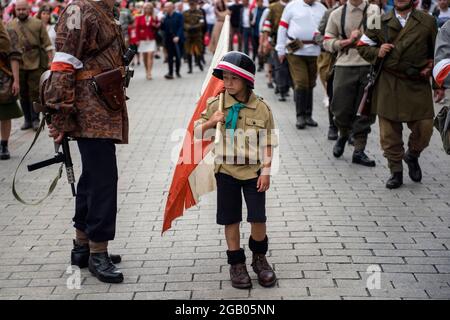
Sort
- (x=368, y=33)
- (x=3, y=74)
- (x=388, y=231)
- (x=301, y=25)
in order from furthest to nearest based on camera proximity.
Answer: (x=301, y=25), (x=3, y=74), (x=368, y=33), (x=388, y=231)

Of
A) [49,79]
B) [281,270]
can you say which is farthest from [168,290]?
[49,79]

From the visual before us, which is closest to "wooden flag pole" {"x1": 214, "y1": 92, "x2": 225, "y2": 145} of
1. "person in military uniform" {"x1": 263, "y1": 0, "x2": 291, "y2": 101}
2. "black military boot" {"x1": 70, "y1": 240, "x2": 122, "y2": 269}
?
"black military boot" {"x1": 70, "y1": 240, "x2": 122, "y2": 269}

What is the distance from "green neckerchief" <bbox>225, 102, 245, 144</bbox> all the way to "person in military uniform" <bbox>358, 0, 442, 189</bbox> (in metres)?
2.80

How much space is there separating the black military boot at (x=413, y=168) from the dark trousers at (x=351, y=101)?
865mm

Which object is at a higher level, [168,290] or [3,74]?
[3,74]

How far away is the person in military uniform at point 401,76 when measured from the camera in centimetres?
681

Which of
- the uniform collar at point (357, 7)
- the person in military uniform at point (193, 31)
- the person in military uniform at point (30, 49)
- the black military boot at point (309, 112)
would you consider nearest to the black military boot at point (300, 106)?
the black military boot at point (309, 112)

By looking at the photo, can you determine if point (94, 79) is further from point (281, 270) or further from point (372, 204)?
point (372, 204)

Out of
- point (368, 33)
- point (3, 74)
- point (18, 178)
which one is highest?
point (368, 33)

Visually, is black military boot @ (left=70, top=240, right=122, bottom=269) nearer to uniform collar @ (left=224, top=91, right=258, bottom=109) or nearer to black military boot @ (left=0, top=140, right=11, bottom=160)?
uniform collar @ (left=224, top=91, right=258, bottom=109)

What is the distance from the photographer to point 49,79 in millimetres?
4562

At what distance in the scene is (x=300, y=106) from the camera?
10.3 m

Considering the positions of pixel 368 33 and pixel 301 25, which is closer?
pixel 368 33
